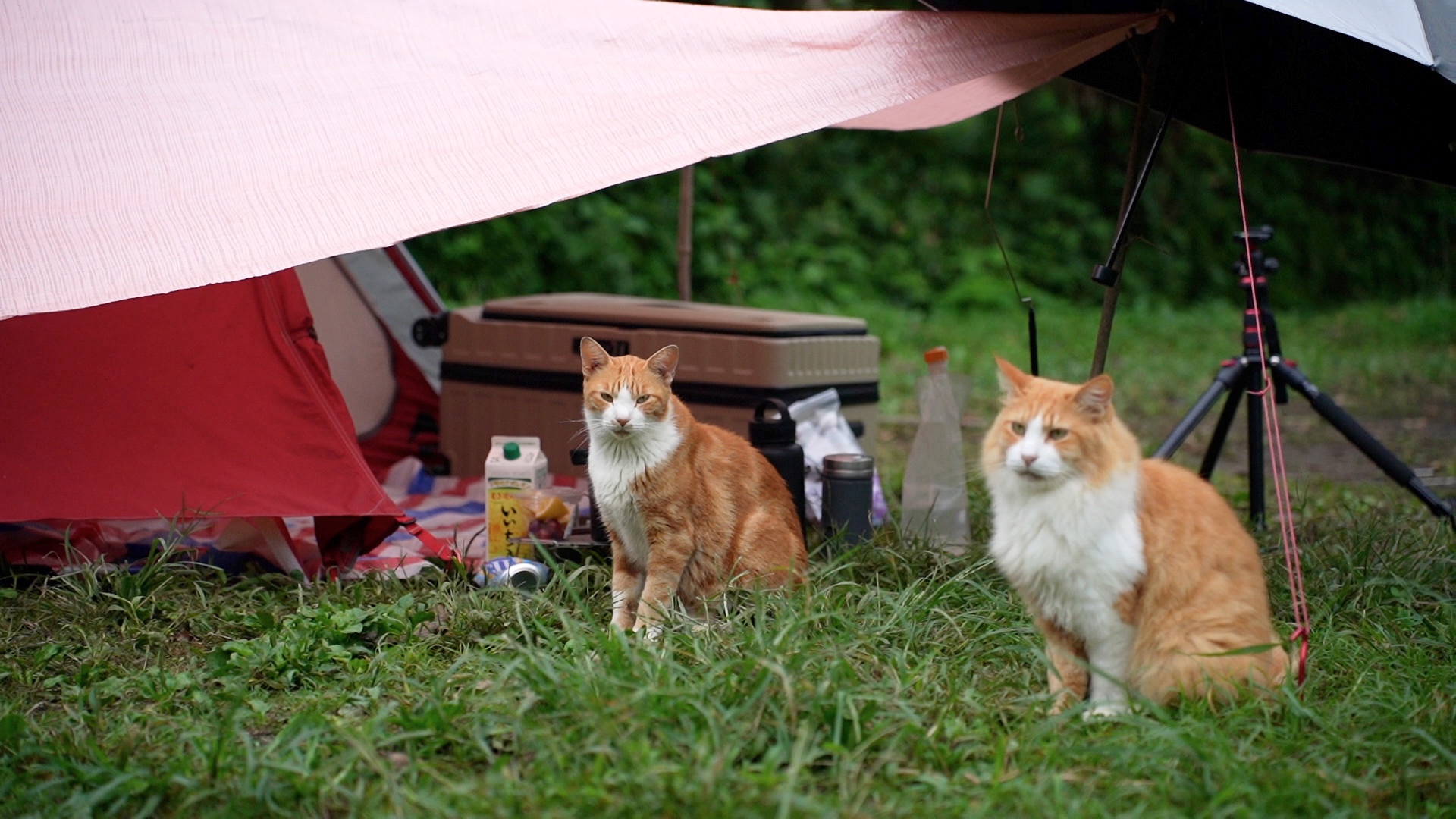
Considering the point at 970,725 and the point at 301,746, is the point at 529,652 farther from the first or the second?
the point at 970,725

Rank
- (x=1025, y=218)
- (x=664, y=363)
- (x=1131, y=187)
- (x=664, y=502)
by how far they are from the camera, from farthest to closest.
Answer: (x=1025, y=218)
(x=1131, y=187)
(x=664, y=363)
(x=664, y=502)

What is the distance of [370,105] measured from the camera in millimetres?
2764

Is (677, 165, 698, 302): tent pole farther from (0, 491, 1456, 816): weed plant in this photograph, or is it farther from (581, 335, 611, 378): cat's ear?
(0, 491, 1456, 816): weed plant

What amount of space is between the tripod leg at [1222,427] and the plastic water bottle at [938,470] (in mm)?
761

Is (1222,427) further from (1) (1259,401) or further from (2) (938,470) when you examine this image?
(2) (938,470)

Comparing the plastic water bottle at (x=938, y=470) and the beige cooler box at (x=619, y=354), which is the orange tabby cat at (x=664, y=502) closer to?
the plastic water bottle at (x=938, y=470)

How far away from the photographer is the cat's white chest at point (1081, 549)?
196cm

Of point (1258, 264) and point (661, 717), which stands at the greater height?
point (1258, 264)

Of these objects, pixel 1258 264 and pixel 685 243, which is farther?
→ pixel 685 243

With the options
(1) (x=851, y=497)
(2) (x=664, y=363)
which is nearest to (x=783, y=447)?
(1) (x=851, y=497)

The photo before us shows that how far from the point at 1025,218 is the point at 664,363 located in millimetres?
7055

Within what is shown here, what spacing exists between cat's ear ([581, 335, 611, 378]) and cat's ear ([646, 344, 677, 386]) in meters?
0.10

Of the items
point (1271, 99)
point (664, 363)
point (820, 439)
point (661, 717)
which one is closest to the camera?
point (661, 717)

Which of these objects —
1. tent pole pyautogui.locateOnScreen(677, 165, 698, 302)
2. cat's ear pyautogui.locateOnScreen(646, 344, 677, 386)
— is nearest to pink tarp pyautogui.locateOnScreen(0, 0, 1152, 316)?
cat's ear pyautogui.locateOnScreen(646, 344, 677, 386)
